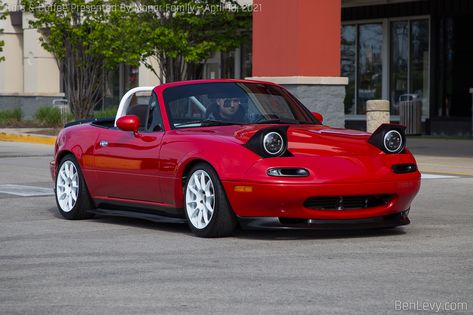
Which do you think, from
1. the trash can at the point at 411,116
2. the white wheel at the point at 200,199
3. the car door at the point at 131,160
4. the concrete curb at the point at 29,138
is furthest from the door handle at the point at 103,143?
the trash can at the point at 411,116

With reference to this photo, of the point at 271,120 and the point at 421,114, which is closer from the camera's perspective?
the point at 271,120

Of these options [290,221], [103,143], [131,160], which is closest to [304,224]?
[290,221]

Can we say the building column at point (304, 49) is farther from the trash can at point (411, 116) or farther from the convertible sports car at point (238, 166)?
the convertible sports car at point (238, 166)

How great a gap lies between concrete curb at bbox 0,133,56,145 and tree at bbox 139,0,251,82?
3.34m

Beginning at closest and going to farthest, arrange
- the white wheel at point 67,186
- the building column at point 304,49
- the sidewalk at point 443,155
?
the white wheel at point 67,186 → the sidewalk at point 443,155 → the building column at point 304,49

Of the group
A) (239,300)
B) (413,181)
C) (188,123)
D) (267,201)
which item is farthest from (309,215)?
(239,300)

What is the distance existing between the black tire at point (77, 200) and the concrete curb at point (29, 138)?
16484 millimetres

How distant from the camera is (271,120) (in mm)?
10617

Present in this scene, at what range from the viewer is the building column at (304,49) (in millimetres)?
22688

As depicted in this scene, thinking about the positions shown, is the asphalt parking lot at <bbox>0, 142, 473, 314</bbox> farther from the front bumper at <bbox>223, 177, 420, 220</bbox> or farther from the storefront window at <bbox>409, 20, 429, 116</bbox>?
the storefront window at <bbox>409, 20, 429, 116</bbox>

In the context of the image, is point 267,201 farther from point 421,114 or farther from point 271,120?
point 421,114

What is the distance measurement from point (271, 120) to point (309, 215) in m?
1.40

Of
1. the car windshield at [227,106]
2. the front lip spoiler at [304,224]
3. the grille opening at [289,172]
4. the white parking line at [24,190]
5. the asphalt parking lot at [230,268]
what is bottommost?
the asphalt parking lot at [230,268]

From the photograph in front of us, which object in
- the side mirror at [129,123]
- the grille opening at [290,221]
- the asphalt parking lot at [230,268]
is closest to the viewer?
the asphalt parking lot at [230,268]
